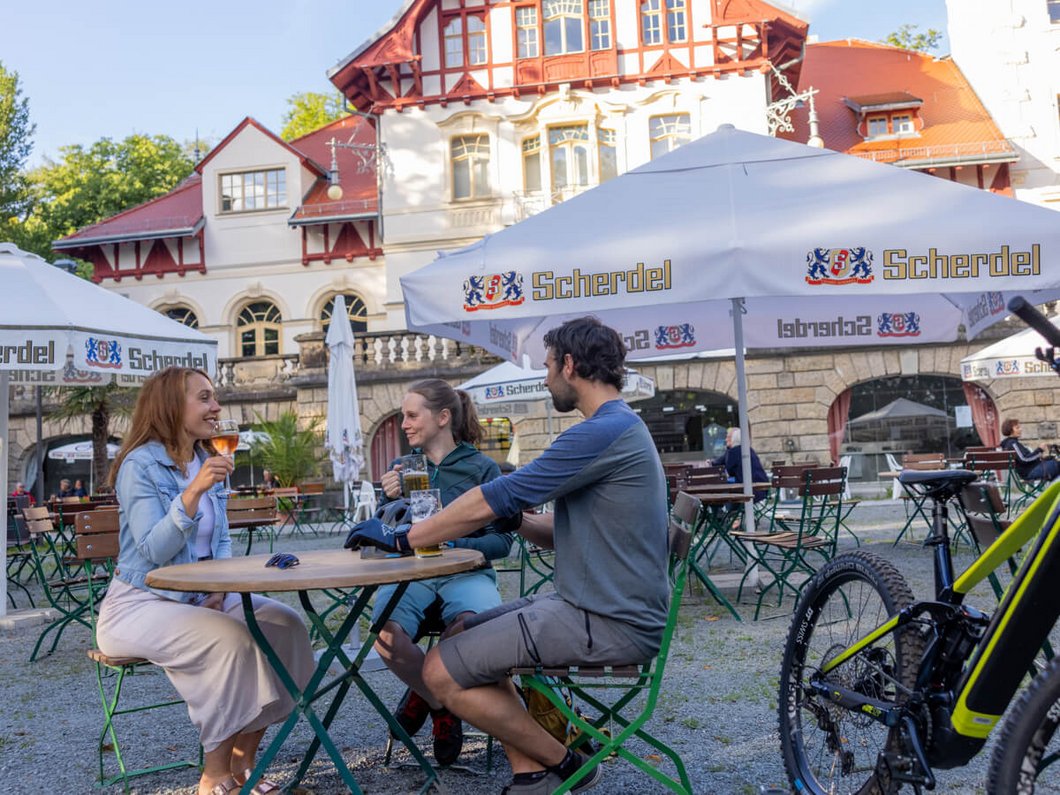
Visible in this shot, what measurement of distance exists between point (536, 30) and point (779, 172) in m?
20.0

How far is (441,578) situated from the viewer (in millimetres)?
4102

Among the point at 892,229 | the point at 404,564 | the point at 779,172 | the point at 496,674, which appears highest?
the point at 779,172

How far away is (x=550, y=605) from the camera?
3006 mm

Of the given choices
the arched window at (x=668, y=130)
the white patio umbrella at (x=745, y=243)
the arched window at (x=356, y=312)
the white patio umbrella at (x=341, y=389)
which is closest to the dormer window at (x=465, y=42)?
the arched window at (x=668, y=130)

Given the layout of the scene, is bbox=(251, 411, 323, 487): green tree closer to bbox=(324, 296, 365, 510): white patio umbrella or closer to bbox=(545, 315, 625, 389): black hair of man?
bbox=(324, 296, 365, 510): white patio umbrella

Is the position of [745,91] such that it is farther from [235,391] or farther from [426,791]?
[426,791]

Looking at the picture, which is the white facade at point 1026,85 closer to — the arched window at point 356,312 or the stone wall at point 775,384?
the stone wall at point 775,384

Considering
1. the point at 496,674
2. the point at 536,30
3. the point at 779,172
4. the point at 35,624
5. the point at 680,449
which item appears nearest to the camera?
the point at 496,674

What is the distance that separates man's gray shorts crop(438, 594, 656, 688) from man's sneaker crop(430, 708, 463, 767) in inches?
39.7

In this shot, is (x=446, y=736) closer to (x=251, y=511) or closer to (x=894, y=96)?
(x=251, y=511)

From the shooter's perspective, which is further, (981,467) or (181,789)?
(981,467)

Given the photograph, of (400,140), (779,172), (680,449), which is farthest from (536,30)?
(779,172)

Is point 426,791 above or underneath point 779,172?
underneath

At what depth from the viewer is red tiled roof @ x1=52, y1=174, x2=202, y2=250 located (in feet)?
87.8
